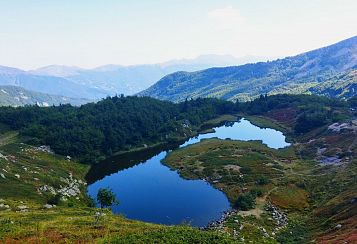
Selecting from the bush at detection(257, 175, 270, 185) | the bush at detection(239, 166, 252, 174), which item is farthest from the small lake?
the bush at detection(239, 166, 252, 174)

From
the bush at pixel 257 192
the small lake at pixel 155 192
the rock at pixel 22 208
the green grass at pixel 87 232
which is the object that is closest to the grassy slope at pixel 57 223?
the green grass at pixel 87 232

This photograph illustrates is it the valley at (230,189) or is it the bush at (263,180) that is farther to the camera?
the bush at (263,180)

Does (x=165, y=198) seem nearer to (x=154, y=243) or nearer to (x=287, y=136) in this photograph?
(x=154, y=243)

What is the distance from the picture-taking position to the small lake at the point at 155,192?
98.6m

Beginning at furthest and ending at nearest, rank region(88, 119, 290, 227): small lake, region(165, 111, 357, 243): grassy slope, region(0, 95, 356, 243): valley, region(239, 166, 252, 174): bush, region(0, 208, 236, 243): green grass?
region(239, 166, 252, 174): bush, region(88, 119, 290, 227): small lake, region(165, 111, 357, 243): grassy slope, region(0, 95, 356, 243): valley, region(0, 208, 236, 243): green grass

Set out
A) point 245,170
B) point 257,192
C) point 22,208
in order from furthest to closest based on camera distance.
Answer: point 245,170 → point 257,192 → point 22,208

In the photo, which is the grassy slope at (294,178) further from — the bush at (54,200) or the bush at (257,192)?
the bush at (54,200)

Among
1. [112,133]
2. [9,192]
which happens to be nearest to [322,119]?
[112,133]

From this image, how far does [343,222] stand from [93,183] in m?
88.5

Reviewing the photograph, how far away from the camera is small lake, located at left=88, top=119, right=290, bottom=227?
98.6 m

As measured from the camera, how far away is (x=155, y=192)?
12038 cm

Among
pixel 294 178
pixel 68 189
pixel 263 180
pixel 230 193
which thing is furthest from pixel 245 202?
pixel 68 189

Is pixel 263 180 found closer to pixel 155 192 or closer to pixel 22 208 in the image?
pixel 155 192

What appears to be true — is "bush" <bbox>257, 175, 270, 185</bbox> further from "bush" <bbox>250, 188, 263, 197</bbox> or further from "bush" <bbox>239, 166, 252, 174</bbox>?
"bush" <bbox>239, 166, 252, 174</bbox>
